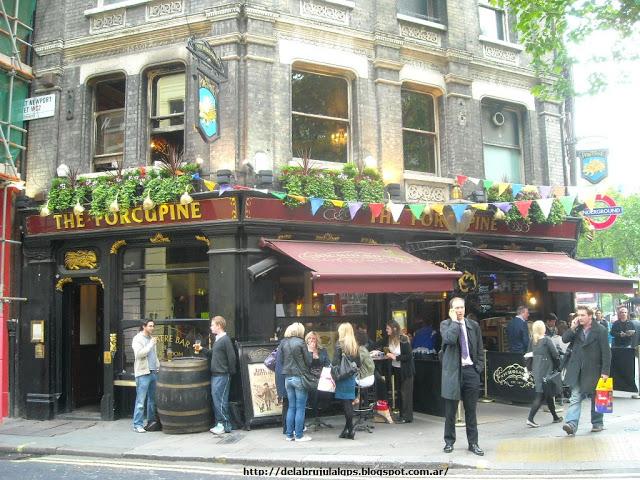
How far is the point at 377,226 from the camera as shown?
12086 mm

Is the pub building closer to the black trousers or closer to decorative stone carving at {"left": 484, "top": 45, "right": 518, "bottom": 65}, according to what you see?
the black trousers

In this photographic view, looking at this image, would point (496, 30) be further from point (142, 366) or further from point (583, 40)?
point (142, 366)

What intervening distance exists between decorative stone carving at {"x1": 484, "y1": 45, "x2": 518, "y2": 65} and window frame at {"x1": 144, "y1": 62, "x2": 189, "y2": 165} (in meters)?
6.95

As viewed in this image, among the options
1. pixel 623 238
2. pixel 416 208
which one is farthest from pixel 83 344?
pixel 623 238

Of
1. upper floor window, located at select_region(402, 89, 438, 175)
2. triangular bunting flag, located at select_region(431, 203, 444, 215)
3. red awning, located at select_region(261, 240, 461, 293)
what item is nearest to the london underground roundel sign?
upper floor window, located at select_region(402, 89, 438, 175)

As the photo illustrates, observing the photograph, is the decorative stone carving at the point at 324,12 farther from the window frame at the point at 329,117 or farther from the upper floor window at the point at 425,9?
the upper floor window at the point at 425,9

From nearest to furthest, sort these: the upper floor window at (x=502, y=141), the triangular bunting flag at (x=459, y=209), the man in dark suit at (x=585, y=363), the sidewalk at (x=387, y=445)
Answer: the sidewalk at (x=387, y=445) → the man in dark suit at (x=585, y=363) → the triangular bunting flag at (x=459, y=209) → the upper floor window at (x=502, y=141)

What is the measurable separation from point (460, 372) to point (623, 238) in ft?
111

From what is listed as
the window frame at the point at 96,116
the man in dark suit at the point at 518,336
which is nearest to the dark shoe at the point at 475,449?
the man in dark suit at the point at 518,336

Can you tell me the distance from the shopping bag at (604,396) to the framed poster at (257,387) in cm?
477

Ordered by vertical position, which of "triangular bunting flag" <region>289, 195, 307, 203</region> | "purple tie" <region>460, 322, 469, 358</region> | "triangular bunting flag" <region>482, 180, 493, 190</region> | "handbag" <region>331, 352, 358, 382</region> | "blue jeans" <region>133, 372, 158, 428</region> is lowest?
"blue jeans" <region>133, 372, 158, 428</region>

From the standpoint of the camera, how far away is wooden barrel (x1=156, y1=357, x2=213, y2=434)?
9773 mm

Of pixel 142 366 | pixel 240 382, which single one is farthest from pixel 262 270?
pixel 142 366

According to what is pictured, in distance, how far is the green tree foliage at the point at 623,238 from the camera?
121ft
